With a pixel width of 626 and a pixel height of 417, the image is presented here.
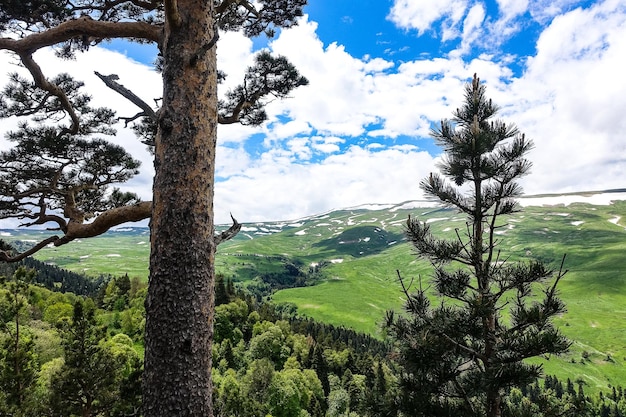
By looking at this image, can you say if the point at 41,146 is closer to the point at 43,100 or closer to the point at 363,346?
the point at 43,100

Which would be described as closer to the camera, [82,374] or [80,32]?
[80,32]

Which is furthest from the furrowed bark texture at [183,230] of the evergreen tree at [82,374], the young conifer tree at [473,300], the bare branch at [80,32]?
the evergreen tree at [82,374]

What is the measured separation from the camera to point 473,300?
660 centimetres

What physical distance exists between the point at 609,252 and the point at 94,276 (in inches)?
11255

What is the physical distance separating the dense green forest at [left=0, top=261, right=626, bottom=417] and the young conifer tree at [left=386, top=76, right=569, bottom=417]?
1.86ft

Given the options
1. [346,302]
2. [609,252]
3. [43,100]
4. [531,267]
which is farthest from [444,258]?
[609,252]

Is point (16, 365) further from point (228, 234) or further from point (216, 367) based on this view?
point (216, 367)

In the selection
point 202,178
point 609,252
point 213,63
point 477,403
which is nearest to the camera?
point 202,178

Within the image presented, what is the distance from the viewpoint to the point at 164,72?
377 cm

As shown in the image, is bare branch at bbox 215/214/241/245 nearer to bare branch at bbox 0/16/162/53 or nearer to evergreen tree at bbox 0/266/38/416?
bare branch at bbox 0/16/162/53

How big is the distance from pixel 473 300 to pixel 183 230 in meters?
5.48

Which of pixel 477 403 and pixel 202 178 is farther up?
pixel 202 178

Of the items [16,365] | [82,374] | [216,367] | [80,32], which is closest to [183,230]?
[80,32]

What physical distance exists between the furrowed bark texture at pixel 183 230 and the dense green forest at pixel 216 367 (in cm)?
118
